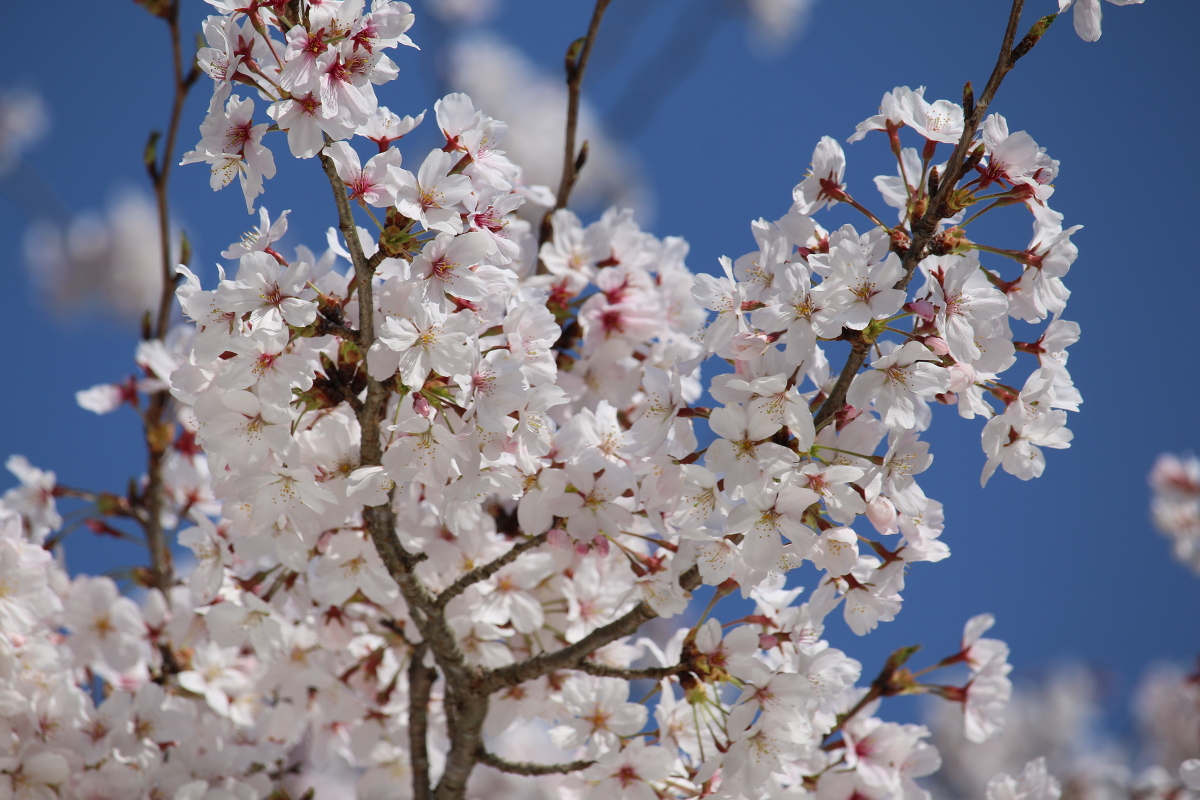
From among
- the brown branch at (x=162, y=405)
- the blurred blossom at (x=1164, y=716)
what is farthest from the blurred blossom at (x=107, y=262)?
the blurred blossom at (x=1164, y=716)

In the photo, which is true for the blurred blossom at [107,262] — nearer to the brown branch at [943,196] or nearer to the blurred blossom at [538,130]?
the blurred blossom at [538,130]

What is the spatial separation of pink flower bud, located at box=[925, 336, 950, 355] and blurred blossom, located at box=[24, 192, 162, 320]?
7391mm

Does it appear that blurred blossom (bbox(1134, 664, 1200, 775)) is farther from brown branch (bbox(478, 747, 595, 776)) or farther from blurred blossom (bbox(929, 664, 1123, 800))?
brown branch (bbox(478, 747, 595, 776))

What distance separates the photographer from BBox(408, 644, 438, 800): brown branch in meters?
1.86

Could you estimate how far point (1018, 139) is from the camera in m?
1.28

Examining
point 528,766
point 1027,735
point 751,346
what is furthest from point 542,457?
point 1027,735

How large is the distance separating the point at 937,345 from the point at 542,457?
24.5 inches

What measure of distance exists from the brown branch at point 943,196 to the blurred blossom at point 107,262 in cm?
729

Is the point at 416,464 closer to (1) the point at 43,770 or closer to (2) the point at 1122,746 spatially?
(1) the point at 43,770

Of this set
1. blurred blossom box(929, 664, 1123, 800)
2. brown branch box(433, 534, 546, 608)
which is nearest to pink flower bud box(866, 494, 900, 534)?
brown branch box(433, 534, 546, 608)

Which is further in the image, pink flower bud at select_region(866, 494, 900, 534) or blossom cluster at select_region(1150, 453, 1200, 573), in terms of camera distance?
blossom cluster at select_region(1150, 453, 1200, 573)

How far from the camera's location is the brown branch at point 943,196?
1.22m

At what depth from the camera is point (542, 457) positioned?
4.97ft

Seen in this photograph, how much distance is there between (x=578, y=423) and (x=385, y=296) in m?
0.36
